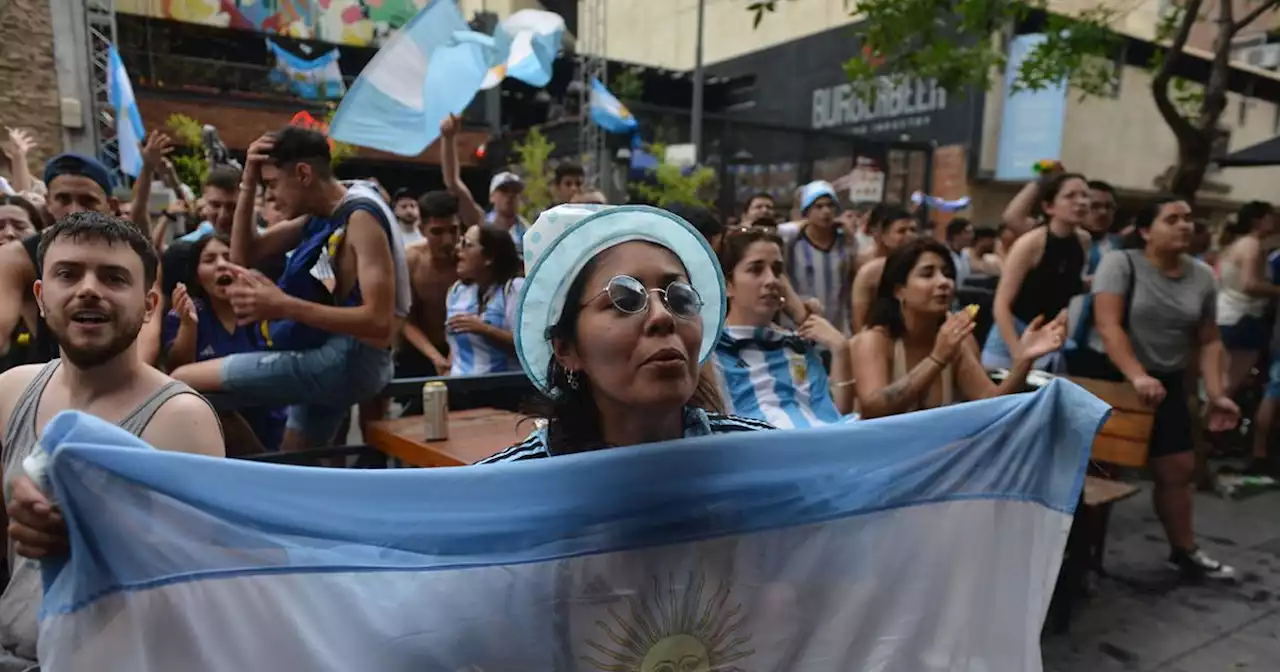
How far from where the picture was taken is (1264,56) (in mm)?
17141

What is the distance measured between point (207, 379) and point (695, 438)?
2.42m

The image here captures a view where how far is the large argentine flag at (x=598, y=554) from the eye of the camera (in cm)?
129

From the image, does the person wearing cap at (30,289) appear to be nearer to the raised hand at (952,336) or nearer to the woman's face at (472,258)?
the woman's face at (472,258)

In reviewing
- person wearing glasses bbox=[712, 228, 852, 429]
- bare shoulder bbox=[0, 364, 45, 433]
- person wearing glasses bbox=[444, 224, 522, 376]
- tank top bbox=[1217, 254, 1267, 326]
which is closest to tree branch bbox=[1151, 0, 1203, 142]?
tank top bbox=[1217, 254, 1267, 326]

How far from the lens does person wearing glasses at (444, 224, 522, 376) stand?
185 inches

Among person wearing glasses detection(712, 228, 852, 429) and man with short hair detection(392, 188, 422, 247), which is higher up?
man with short hair detection(392, 188, 422, 247)

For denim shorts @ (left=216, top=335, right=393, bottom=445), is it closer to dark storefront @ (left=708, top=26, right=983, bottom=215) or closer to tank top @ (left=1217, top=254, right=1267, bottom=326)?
tank top @ (left=1217, top=254, right=1267, bottom=326)

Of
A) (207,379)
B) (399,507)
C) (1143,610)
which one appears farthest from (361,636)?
(1143,610)

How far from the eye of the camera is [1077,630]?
406cm

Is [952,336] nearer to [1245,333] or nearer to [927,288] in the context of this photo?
[927,288]

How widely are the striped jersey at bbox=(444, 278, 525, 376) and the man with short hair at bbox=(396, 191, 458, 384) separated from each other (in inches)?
25.7

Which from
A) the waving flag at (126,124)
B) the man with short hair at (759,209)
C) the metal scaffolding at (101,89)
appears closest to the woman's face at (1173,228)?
the man with short hair at (759,209)

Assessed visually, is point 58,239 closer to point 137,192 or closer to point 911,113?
point 137,192

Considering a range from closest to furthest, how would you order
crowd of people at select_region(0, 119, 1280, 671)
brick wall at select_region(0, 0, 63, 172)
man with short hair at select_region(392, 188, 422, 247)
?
crowd of people at select_region(0, 119, 1280, 671)
man with short hair at select_region(392, 188, 422, 247)
brick wall at select_region(0, 0, 63, 172)
